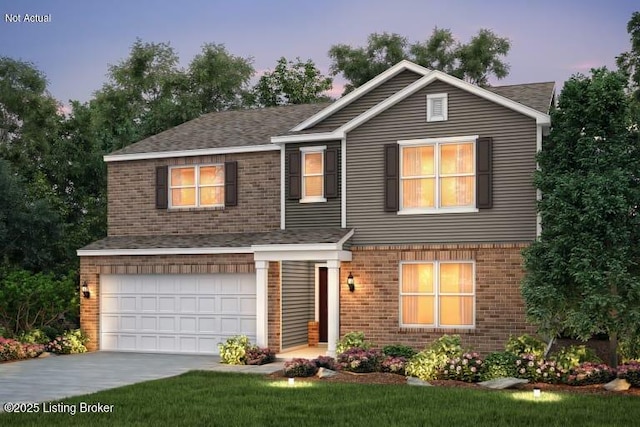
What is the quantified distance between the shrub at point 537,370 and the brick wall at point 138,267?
7895mm

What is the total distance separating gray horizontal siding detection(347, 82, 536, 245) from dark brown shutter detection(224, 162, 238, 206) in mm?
3553

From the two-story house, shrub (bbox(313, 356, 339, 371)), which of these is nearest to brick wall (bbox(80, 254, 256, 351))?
the two-story house

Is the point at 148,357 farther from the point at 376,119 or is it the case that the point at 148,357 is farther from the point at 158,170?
the point at 376,119

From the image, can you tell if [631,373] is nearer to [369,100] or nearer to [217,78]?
[369,100]

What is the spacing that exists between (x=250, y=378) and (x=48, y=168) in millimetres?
23822

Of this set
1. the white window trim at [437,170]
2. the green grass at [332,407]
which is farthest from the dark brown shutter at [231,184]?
the green grass at [332,407]

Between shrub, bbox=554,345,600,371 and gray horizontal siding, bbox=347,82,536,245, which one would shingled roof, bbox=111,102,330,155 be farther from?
shrub, bbox=554,345,600,371

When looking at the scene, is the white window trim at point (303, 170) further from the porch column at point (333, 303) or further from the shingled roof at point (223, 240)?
the porch column at point (333, 303)

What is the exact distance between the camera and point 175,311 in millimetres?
22984

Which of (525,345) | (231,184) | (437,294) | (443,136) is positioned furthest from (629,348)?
(231,184)

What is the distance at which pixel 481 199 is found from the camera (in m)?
19.9

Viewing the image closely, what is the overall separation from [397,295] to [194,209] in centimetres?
666

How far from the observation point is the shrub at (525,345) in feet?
59.0

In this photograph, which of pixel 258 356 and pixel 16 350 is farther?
pixel 16 350
